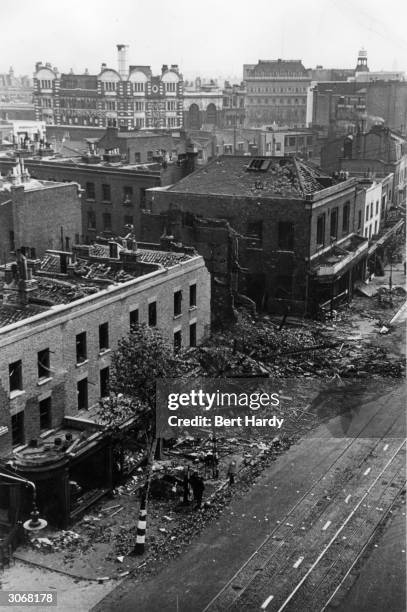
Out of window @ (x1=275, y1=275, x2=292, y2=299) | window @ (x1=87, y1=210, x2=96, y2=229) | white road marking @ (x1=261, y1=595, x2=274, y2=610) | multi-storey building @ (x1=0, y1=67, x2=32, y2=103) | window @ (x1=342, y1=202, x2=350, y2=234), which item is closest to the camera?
white road marking @ (x1=261, y1=595, x2=274, y2=610)

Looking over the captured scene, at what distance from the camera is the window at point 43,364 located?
29.9 m

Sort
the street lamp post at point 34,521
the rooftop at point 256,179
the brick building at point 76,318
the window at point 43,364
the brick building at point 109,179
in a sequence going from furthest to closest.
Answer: the brick building at point 109,179, the rooftop at point 256,179, the window at point 43,364, the brick building at point 76,318, the street lamp post at point 34,521

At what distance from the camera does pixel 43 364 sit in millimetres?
30109

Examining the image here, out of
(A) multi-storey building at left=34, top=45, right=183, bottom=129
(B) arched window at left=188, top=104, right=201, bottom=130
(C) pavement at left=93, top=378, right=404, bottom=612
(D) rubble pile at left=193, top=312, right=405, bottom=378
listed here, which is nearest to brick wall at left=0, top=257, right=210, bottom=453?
(D) rubble pile at left=193, top=312, right=405, bottom=378

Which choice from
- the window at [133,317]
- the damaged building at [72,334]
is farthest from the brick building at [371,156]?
the window at [133,317]

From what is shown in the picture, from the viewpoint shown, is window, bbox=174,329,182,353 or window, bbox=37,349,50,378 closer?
window, bbox=37,349,50,378

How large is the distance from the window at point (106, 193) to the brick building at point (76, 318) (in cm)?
2371

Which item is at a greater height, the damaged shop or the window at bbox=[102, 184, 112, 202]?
the window at bbox=[102, 184, 112, 202]

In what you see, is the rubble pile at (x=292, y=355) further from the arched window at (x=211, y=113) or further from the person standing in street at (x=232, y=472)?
the arched window at (x=211, y=113)

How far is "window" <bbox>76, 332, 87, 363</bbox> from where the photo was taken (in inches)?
1265

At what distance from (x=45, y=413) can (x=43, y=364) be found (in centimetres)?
199

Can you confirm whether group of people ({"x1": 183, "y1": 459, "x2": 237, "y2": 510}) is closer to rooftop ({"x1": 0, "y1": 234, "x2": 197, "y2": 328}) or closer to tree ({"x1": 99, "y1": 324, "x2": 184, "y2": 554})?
tree ({"x1": 99, "y1": 324, "x2": 184, "y2": 554})

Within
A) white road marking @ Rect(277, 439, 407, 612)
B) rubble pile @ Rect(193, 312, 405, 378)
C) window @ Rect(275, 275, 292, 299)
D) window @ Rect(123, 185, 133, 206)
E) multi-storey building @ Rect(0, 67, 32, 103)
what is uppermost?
multi-storey building @ Rect(0, 67, 32, 103)

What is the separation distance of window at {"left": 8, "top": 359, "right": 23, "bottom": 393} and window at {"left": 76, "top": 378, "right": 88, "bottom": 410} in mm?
4099
